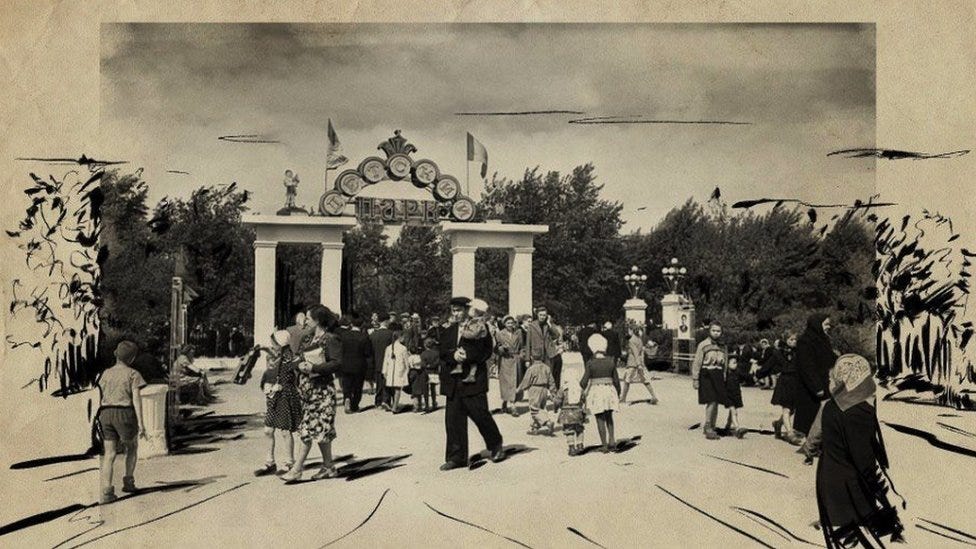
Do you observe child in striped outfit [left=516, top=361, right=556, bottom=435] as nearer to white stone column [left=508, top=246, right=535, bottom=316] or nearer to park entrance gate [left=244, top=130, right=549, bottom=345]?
white stone column [left=508, top=246, right=535, bottom=316]

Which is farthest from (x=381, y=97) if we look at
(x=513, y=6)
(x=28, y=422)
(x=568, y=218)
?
(x=28, y=422)

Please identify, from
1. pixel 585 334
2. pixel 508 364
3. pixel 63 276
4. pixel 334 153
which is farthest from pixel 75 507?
pixel 585 334

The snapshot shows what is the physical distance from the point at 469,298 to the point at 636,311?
8.57 ft

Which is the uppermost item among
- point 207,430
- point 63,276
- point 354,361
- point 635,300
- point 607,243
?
point 607,243

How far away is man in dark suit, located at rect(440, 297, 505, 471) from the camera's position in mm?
7117

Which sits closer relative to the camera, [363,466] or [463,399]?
[363,466]

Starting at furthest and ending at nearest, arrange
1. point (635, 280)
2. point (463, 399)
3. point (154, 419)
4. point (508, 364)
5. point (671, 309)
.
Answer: point (508, 364), point (635, 280), point (671, 309), point (463, 399), point (154, 419)

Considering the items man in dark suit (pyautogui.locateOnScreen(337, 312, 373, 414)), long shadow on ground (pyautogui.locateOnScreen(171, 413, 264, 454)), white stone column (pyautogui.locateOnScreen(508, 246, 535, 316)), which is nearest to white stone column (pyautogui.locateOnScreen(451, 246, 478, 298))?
white stone column (pyautogui.locateOnScreen(508, 246, 535, 316))

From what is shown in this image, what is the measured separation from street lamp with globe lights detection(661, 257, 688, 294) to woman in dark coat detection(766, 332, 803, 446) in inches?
43.0

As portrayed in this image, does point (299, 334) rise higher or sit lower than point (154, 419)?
higher

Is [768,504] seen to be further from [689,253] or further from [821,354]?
[689,253]

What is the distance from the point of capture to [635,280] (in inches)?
343

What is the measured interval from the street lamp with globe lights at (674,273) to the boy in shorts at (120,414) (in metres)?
4.81

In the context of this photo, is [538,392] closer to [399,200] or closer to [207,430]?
[399,200]
